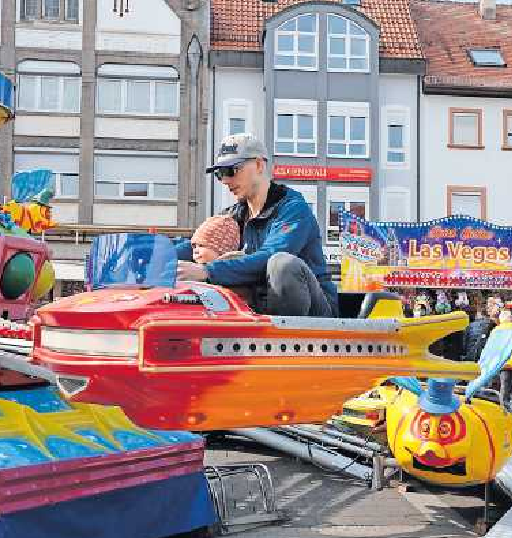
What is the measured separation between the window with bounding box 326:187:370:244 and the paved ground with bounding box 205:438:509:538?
615 inches

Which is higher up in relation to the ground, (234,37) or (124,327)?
(234,37)

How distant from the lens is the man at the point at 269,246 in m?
3.96

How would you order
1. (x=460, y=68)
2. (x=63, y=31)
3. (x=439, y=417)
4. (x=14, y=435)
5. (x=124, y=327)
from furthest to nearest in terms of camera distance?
(x=460, y=68), (x=63, y=31), (x=439, y=417), (x=14, y=435), (x=124, y=327)

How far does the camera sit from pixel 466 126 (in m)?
24.9

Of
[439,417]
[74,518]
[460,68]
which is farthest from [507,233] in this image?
[74,518]

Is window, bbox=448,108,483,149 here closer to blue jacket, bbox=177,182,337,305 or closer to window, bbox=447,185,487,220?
window, bbox=447,185,487,220

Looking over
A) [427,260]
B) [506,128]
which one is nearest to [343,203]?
[427,260]

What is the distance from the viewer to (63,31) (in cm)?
Answer: 2412

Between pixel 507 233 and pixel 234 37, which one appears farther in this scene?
pixel 234 37

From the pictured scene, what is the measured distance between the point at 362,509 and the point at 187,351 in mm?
4112

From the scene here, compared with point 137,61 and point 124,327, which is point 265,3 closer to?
point 137,61

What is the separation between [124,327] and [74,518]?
217 centimetres

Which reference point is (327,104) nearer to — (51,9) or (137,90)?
(137,90)

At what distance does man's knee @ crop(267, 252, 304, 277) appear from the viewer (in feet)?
12.9
